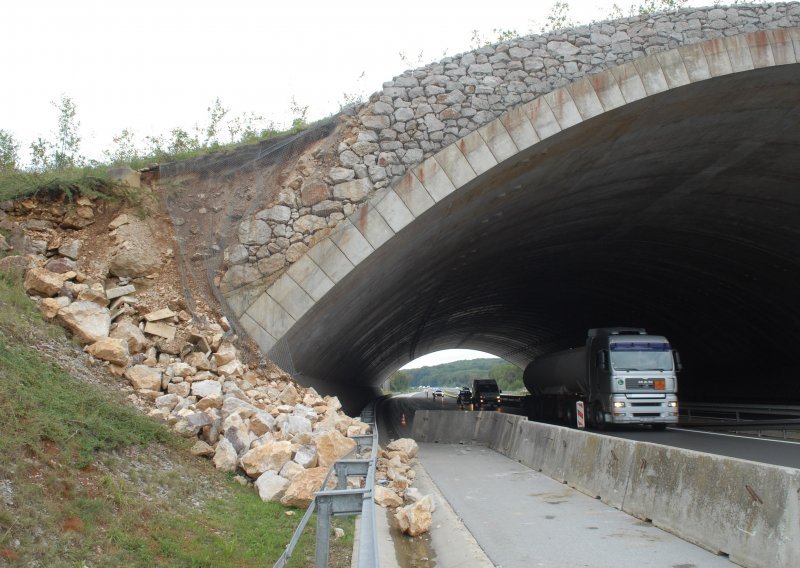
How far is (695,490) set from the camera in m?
6.88

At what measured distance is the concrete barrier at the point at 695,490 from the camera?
551 centimetres

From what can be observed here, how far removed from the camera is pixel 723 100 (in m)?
15.3

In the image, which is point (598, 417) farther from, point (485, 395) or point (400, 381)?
point (400, 381)

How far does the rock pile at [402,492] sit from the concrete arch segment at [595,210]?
118 inches

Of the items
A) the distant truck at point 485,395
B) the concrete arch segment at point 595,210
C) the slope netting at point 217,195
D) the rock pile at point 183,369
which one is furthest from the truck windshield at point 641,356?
the distant truck at point 485,395

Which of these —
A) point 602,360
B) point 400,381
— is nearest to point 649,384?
point 602,360

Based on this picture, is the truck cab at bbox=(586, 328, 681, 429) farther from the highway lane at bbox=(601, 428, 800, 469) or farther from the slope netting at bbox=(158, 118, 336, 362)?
the slope netting at bbox=(158, 118, 336, 362)

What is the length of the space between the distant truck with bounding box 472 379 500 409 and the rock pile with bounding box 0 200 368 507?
32193 millimetres

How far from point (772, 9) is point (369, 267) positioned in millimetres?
10638

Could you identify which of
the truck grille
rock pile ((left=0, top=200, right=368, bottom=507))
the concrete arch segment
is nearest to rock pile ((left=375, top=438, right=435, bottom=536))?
rock pile ((left=0, top=200, right=368, bottom=507))

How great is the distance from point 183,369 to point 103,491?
422cm

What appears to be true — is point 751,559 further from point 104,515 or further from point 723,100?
point 723,100

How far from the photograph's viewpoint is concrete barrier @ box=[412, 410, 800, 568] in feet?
18.1

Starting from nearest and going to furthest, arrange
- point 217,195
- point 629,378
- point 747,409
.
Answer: point 217,195 → point 629,378 → point 747,409
